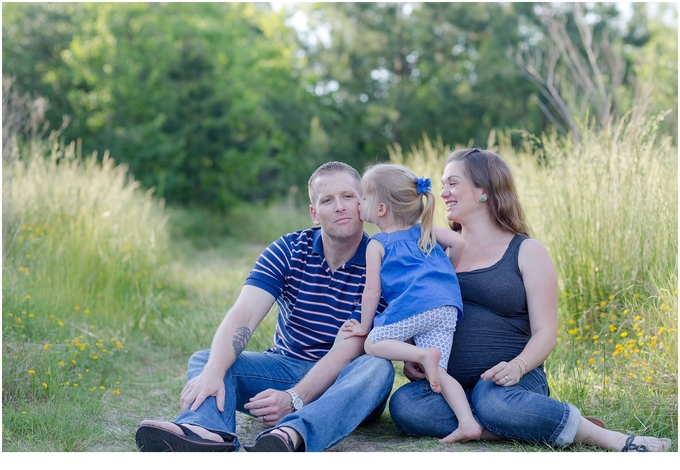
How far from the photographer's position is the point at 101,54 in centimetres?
2030

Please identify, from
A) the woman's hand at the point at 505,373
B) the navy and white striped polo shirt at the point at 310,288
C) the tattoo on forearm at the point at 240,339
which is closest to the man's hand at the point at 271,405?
the tattoo on forearm at the point at 240,339

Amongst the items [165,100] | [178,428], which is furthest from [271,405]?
[165,100]

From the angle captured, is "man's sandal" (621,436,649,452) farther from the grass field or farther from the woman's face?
the woman's face

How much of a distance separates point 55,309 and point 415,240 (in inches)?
110

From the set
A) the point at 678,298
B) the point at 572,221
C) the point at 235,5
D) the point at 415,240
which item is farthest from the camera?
the point at 235,5

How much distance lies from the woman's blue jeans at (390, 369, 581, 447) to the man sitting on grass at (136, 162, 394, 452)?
0.43 feet

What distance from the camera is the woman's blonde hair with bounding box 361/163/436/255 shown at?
9.31 feet

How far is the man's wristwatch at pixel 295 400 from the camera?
268 cm

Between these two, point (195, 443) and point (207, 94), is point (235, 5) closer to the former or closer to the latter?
point (207, 94)

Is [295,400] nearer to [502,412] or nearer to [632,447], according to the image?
[502,412]

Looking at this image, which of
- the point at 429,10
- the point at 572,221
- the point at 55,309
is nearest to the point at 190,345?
the point at 55,309

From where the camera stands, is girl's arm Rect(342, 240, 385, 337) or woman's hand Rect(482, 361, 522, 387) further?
girl's arm Rect(342, 240, 385, 337)

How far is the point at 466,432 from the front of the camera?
2590mm

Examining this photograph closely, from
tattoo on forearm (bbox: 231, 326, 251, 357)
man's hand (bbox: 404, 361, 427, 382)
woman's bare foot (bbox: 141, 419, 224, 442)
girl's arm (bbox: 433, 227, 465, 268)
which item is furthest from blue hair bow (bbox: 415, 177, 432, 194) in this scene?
woman's bare foot (bbox: 141, 419, 224, 442)
